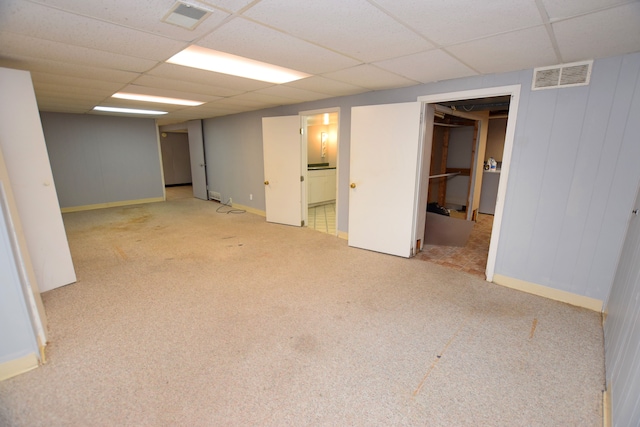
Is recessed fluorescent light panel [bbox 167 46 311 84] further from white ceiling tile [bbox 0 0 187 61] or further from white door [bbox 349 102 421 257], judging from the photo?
white door [bbox 349 102 421 257]

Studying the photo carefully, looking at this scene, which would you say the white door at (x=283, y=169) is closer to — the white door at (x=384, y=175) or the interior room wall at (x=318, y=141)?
the white door at (x=384, y=175)

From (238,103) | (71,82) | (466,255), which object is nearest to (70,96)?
(71,82)

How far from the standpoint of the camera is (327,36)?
196cm

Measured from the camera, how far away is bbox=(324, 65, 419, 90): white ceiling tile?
280 cm

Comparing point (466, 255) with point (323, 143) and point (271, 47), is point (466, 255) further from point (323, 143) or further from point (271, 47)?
point (323, 143)

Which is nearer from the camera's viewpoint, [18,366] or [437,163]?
[18,366]

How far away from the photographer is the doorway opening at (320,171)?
507 centimetres

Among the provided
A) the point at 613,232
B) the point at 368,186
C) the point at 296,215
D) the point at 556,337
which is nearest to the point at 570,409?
the point at 556,337

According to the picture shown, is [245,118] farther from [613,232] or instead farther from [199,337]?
[613,232]

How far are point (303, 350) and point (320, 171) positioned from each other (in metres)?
5.15

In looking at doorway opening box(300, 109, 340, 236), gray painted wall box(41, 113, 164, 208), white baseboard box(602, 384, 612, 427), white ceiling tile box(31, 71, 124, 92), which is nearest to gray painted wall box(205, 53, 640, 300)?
white baseboard box(602, 384, 612, 427)

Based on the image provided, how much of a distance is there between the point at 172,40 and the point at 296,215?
3.46 m

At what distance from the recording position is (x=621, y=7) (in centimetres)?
150

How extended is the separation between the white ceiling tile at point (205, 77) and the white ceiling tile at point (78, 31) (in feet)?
1.53
